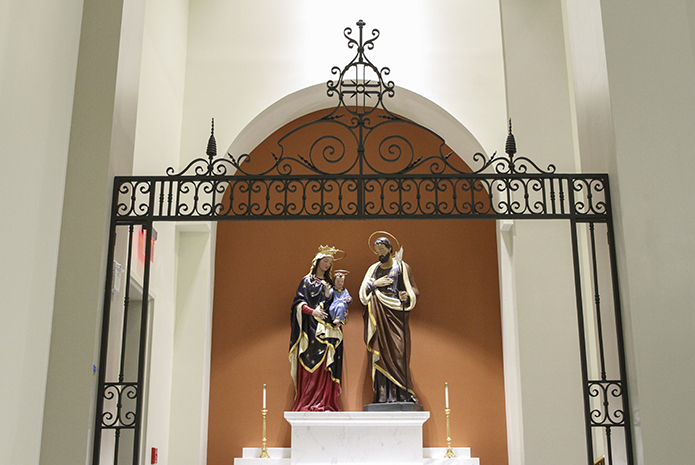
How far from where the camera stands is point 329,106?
31.9ft

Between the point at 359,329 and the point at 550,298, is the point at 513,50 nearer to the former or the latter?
the point at 550,298

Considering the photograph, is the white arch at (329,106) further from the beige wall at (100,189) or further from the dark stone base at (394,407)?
the beige wall at (100,189)

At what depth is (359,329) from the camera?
30.7ft

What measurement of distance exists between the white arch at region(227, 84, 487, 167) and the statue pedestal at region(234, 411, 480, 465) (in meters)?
3.04

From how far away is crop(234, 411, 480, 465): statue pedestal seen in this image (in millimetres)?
8320

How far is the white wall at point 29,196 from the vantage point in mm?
3844

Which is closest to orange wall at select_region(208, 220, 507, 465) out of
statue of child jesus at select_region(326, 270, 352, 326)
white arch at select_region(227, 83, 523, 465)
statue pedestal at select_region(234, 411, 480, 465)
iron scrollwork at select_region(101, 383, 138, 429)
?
white arch at select_region(227, 83, 523, 465)

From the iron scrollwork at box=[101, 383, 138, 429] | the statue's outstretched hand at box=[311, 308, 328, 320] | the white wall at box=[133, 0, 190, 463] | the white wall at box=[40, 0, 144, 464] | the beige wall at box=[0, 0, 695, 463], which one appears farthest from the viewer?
the statue's outstretched hand at box=[311, 308, 328, 320]

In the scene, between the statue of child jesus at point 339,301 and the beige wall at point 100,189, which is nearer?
the beige wall at point 100,189

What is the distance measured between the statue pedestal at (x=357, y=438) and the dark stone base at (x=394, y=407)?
9 centimetres

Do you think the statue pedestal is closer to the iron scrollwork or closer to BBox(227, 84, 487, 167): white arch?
the iron scrollwork

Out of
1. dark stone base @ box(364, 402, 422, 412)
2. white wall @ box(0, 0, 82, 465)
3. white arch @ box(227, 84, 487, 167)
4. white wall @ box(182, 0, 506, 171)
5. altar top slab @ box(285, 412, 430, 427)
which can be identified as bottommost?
altar top slab @ box(285, 412, 430, 427)

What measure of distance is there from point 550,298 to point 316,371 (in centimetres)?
298

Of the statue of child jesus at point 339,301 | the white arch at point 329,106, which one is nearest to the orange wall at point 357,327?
the statue of child jesus at point 339,301
